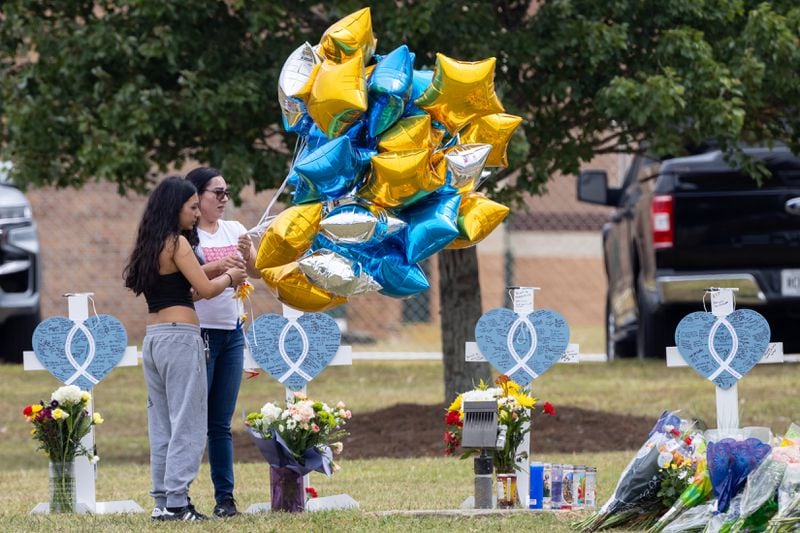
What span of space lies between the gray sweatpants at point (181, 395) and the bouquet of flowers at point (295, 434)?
11.6 inches

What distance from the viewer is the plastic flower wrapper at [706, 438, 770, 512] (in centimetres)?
600

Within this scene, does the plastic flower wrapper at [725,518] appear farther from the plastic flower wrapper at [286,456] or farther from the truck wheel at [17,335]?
the truck wheel at [17,335]

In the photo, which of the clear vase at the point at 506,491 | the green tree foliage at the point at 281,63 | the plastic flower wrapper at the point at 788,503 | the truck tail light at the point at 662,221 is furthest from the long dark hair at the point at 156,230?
the truck tail light at the point at 662,221

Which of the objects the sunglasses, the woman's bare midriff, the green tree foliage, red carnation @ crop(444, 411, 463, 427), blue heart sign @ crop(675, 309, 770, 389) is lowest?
red carnation @ crop(444, 411, 463, 427)

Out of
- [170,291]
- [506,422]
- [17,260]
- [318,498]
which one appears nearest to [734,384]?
[506,422]

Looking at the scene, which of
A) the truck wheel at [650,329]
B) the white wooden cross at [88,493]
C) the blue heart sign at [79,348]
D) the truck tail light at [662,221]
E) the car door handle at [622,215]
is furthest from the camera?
the car door handle at [622,215]

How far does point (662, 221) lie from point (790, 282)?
104cm

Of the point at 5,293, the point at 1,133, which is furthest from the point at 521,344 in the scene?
the point at 5,293

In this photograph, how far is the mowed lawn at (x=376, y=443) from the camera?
6844 millimetres

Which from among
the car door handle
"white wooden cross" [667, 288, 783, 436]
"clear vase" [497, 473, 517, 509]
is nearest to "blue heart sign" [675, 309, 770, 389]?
"white wooden cross" [667, 288, 783, 436]

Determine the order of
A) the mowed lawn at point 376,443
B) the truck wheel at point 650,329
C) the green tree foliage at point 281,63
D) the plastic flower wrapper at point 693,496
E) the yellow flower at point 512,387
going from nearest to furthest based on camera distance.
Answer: the plastic flower wrapper at point 693,496 → the mowed lawn at point 376,443 → the yellow flower at point 512,387 → the green tree foliage at point 281,63 → the truck wheel at point 650,329

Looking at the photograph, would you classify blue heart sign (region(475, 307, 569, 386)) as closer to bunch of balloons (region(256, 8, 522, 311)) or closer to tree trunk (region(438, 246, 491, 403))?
bunch of balloons (region(256, 8, 522, 311))

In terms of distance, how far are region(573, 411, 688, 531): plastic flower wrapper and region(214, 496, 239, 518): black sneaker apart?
161 cm

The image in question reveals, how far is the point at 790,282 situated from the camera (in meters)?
11.5
